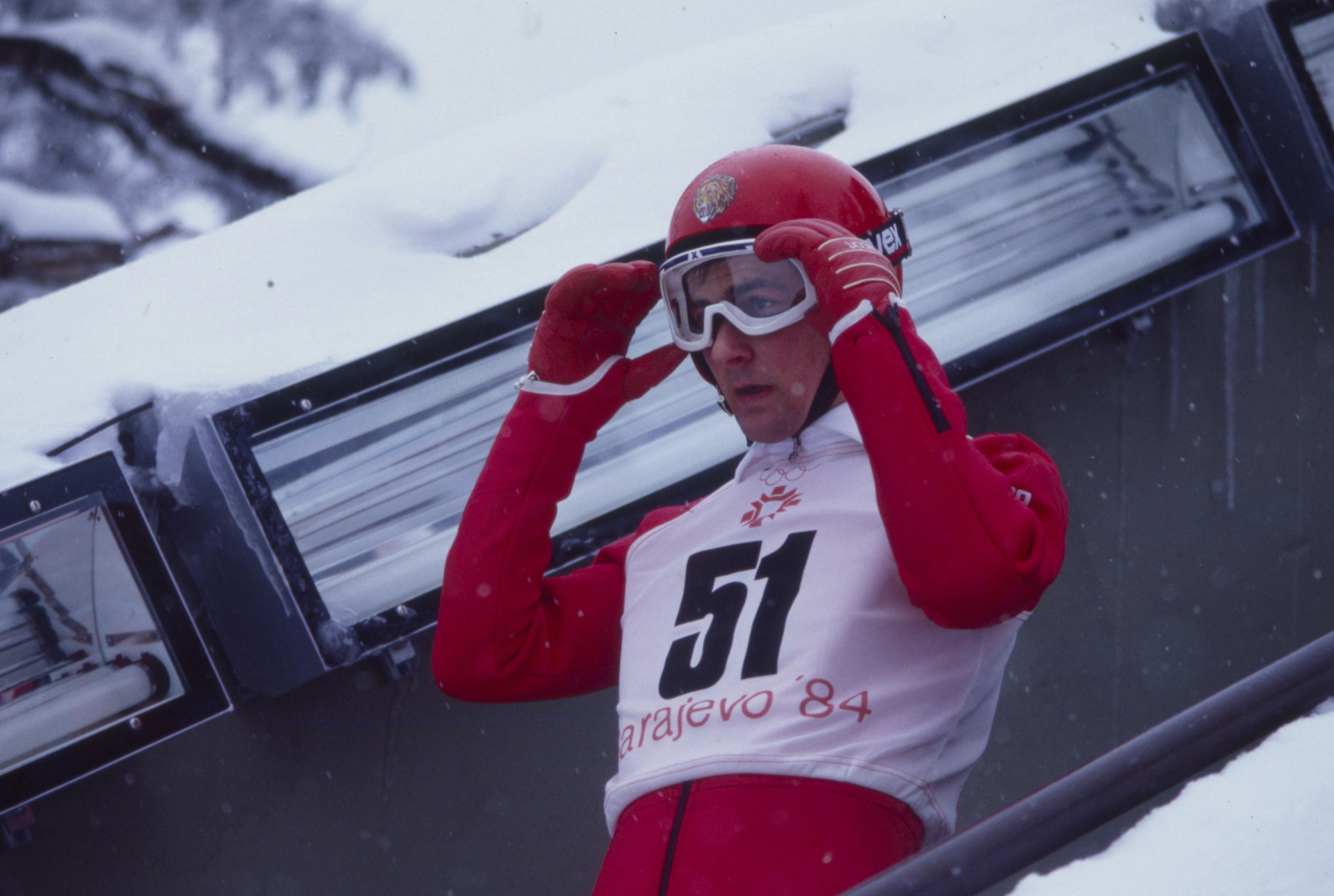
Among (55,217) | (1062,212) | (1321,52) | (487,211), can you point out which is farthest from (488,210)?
(55,217)

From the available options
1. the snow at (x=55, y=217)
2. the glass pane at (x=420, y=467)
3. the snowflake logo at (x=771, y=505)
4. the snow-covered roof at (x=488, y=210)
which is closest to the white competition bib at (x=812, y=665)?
the snowflake logo at (x=771, y=505)

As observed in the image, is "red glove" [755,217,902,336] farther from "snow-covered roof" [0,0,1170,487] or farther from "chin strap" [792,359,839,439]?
"snow-covered roof" [0,0,1170,487]

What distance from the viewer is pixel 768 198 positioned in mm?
1221

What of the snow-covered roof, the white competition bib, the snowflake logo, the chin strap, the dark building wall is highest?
the snow-covered roof

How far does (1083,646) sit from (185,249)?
97.8 inches

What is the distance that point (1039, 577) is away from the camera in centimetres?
94

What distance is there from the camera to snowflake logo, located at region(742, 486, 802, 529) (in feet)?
3.95

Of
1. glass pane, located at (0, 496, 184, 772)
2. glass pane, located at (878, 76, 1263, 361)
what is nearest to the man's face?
glass pane, located at (878, 76, 1263, 361)

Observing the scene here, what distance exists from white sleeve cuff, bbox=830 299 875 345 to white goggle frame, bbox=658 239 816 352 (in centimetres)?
9

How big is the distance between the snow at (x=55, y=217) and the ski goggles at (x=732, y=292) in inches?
179

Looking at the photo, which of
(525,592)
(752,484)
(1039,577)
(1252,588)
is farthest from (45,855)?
(1252,588)

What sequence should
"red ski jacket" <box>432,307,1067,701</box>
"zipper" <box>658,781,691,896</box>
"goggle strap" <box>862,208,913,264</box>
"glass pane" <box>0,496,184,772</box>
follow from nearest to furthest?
"red ski jacket" <box>432,307,1067,701</box>, "zipper" <box>658,781,691,896</box>, "goggle strap" <box>862,208,913,264</box>, "glass pane" <box>0,496,184,772</box>

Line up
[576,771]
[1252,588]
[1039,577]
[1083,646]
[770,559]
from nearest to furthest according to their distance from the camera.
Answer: [1039,577]
[770,559]
[576,771]
[1083,646]
[1252,588]

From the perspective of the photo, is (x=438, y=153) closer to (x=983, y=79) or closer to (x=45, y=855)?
(x=983, y=79)
